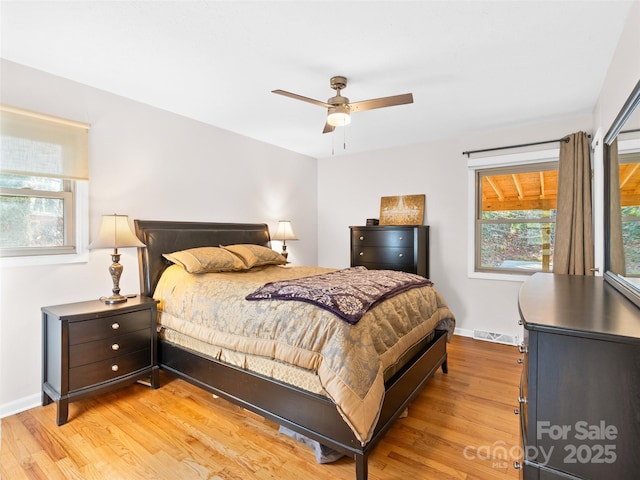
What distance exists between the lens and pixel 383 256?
13.9ft

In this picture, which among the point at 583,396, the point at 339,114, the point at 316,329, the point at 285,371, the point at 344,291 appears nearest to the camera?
the point at 583,396

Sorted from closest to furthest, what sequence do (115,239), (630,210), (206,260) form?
(630,210), (115,239), (206,260)

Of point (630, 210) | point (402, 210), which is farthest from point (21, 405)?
point (402, 210)

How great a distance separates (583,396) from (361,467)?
1.08 m

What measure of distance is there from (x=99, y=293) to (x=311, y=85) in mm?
2532

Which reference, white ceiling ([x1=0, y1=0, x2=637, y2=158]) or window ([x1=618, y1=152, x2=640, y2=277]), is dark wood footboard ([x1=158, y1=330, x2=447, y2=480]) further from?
white ceiling ([x1=0, y1=0, x2=637, y2=158])

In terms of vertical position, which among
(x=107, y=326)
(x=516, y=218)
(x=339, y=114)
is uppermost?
(x=339, y=114)

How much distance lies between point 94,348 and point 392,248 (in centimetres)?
320

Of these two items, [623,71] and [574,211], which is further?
[574,211]

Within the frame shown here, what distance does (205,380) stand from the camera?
2.43 m

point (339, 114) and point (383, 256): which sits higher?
point (339, 114)

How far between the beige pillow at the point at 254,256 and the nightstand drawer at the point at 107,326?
3.42 feet

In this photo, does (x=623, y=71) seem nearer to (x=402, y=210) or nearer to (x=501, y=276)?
(x=501, y=276)

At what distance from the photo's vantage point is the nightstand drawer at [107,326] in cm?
229
